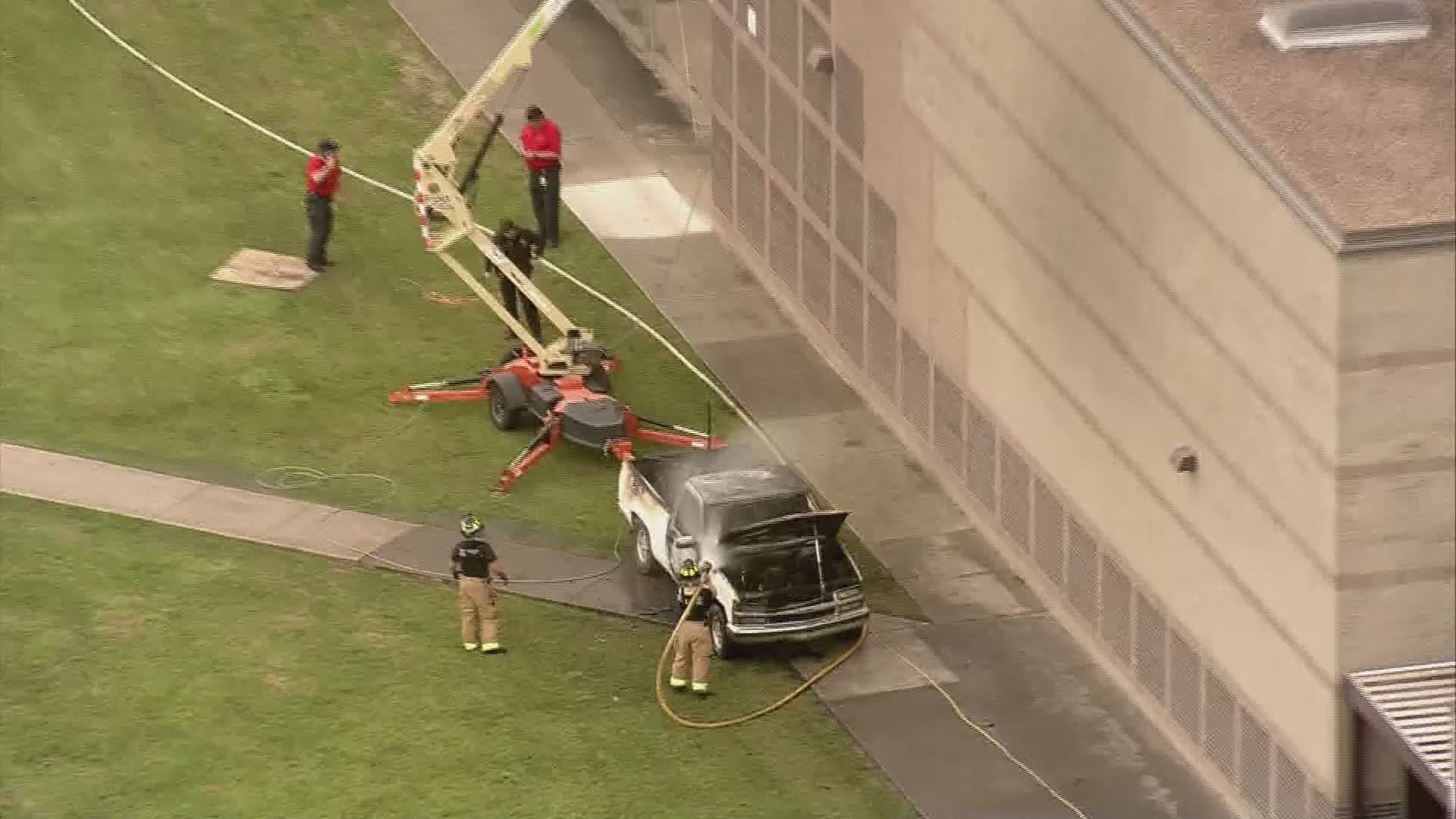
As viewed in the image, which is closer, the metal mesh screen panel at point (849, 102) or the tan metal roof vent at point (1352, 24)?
the tan metal roof vent at point (1352, 24)

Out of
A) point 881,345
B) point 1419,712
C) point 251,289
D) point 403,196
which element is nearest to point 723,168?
point 403,196

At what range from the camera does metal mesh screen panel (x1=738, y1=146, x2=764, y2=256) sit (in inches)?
1545

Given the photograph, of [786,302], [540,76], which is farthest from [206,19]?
[786,302]

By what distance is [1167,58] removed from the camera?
26656 mm

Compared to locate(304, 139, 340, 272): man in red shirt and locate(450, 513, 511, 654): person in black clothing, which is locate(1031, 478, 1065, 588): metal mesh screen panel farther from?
locate(304, 139, 340, 272): man in red shirt

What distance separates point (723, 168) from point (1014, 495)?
10.3 meters

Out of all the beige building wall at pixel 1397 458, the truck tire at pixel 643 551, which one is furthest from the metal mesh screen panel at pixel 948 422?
the beige building wall at pixel 1397 458

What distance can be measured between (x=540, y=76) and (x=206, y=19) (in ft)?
19.6

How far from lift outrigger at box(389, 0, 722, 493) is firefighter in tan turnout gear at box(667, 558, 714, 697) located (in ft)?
13.6

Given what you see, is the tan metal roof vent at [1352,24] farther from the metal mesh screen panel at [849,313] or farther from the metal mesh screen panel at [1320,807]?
the metal mesh screen panel at [849,313]

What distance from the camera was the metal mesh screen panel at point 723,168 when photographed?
4031 centimetres

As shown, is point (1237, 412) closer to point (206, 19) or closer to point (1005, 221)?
point (1005, 221)

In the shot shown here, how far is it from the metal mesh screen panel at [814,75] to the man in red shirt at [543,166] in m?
4.08

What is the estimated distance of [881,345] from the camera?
35562mm
